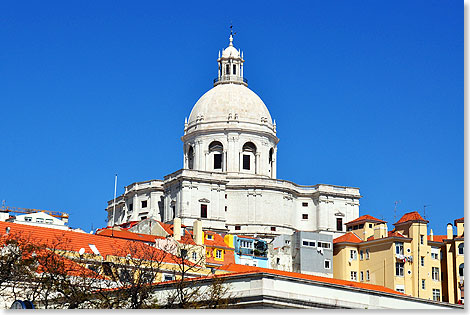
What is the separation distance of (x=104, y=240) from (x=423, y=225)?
32868 millimetres

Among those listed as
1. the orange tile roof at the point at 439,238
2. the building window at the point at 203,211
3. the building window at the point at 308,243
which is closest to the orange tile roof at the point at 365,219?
the orange tile roof at the point at 439,238

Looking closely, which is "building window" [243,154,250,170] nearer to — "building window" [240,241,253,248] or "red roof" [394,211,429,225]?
"building window" [240,241,253,248]

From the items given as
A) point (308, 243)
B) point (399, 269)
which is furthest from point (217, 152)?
point (399, 269)

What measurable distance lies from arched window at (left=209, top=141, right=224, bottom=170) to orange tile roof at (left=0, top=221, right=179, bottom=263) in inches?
1670

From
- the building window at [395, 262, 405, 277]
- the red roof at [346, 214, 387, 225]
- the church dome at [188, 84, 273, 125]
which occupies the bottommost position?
the building window at [395, 262, 405, 277]

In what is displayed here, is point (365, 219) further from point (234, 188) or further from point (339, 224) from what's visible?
point (234, 188)

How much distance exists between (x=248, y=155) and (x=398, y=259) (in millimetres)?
25291

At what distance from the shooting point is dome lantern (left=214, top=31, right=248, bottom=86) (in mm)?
106250

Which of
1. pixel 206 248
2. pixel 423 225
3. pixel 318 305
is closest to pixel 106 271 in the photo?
pixel 318 305

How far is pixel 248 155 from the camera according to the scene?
10094 centimetres

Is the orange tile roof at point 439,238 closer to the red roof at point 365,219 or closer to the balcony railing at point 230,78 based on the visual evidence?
the red roof at point 365,219

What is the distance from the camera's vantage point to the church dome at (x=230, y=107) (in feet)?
333

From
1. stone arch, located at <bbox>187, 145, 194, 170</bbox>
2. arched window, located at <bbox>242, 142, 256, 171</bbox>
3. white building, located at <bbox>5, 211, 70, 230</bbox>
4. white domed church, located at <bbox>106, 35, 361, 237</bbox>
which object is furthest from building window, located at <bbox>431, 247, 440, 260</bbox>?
stone arch, located at <bbox>187, 145, 194, 170</bbox>

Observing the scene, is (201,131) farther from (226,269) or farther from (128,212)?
(226,269)
